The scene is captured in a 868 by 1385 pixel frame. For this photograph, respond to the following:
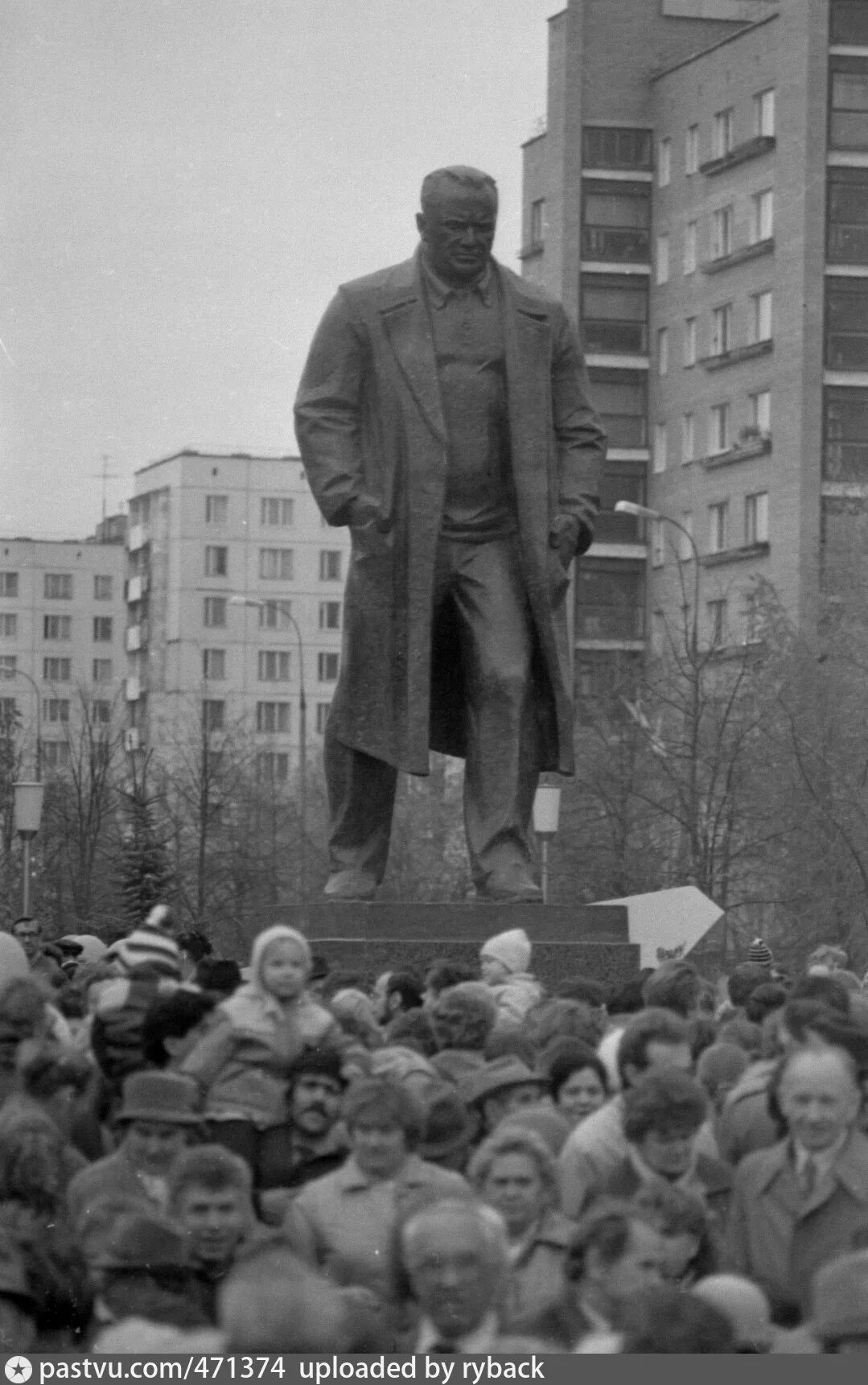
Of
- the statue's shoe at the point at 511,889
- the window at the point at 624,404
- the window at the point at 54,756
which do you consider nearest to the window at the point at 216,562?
the window at the point at 54,756

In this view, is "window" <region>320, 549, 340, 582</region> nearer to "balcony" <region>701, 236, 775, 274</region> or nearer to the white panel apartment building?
the white panel apartment building

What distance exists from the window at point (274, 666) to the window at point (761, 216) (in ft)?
163

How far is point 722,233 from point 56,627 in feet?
160

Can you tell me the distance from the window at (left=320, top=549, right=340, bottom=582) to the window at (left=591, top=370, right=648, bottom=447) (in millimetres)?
42816

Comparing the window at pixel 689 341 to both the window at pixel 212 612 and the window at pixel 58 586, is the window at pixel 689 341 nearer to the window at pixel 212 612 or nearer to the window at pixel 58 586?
the window at pixel 212 612

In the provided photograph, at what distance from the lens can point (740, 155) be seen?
263 ft

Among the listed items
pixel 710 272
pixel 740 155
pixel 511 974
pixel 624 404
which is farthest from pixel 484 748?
pixel 624 404

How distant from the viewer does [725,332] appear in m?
82.2

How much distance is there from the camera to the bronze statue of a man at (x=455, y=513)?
54.9 ft

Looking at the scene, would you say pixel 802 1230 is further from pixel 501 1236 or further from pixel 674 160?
pixel 674 160

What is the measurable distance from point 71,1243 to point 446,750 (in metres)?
9.61

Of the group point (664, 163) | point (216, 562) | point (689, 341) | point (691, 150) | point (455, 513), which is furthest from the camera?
point (216, 562)

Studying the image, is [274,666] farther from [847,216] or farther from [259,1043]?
[259,1043]
